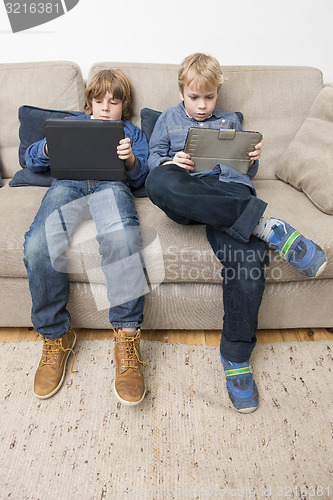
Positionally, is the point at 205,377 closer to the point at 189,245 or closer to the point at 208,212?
the point at 189,245

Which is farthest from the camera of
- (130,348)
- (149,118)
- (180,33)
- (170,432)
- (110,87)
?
(180,33)

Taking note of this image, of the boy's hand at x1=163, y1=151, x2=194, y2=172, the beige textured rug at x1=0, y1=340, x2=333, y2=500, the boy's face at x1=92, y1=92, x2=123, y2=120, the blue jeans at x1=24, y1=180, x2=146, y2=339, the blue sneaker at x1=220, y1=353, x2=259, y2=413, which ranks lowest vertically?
the beige textured rug at x1=0, y1=340, x2=333, y2=500

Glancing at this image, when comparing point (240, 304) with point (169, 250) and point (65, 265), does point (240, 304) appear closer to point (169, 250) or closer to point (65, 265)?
point (169, 250)

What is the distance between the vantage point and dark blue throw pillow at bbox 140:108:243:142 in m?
1.38

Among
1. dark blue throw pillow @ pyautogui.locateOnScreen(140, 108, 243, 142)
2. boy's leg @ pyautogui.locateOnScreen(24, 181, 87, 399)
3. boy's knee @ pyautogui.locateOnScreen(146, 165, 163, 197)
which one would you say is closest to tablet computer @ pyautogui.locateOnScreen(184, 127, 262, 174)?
boy's knee @ pyautogui.locateOnScreen(146, 165, 163, 197)

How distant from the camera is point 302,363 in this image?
1.17 meters

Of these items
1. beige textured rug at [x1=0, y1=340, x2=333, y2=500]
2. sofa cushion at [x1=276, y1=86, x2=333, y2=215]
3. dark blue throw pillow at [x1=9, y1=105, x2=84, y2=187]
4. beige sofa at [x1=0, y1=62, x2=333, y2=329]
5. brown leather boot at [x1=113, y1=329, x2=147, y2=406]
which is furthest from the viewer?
dark blue throw pillow at [x1=9, y1=105, x2=84, y2=187]

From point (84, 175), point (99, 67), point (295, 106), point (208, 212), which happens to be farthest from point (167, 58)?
point (208, 212)

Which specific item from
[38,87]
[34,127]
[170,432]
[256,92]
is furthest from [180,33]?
[170,432]

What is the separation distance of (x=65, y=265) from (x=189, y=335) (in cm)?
52

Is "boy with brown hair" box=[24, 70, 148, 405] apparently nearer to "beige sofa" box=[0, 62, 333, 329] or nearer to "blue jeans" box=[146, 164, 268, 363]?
"beige sofa" box=[0, 62, 333, 329]

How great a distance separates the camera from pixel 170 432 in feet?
3.14

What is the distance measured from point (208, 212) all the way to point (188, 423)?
0.60m

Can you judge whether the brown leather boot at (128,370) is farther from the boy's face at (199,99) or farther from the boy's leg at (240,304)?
the boy's face at (199,99)
